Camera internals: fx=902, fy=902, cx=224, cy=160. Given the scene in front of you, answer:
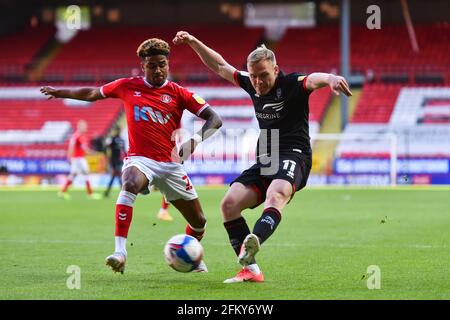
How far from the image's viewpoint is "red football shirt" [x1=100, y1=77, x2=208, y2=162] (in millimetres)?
9664

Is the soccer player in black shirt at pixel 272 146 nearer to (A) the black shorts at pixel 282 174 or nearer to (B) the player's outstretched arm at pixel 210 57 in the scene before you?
(A) the black shorts at pixel 282 174

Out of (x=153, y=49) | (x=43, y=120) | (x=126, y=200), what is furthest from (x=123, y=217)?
(x=43, y=120)

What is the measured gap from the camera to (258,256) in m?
11.5

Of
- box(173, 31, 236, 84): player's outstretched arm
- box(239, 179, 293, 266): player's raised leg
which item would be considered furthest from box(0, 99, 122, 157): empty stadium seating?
box(239, 179, 293, 266): player's raised leg

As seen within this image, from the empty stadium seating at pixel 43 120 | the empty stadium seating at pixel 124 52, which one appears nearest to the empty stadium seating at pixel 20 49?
the empty stadium seating at pixel 124 52

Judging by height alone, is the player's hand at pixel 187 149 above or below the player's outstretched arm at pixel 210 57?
below

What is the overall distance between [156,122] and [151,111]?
0.13 meters

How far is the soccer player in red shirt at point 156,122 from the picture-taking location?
9523 millimetres

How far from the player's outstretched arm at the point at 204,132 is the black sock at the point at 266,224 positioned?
4.10ft

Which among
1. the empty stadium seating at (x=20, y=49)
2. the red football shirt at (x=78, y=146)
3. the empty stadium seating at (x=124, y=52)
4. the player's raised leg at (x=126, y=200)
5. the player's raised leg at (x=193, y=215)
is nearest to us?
the player's raised leg at (x=126, y=200)

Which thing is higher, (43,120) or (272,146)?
(272,146)

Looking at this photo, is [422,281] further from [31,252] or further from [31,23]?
[31,23]

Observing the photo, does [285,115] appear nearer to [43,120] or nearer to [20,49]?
[43,120]

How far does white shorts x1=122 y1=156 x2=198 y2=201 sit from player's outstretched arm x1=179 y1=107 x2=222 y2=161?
199mm
